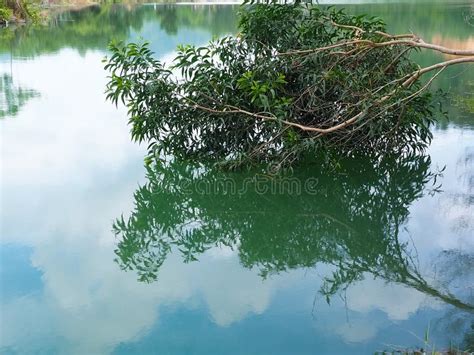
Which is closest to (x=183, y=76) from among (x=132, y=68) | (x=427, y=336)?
(x=132, y=68)

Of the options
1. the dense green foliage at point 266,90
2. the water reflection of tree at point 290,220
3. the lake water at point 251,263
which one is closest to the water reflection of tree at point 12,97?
the lake water at point 251,263

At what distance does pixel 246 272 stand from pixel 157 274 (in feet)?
1.83

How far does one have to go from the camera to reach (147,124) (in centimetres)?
523

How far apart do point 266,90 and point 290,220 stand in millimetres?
1185

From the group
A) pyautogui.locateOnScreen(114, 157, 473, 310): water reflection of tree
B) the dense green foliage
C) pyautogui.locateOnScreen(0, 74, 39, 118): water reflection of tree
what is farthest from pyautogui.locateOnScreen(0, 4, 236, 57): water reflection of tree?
pyautogui.locateOnScreen(114, 157, 473, 310): water reflection of tree

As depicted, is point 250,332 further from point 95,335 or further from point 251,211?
point 251,211

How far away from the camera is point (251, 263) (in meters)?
3.74

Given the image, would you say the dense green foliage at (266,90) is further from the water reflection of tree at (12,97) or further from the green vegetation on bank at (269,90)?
the water reflection of tree at (12,97)

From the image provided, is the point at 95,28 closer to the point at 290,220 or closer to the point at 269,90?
the point at 269,90

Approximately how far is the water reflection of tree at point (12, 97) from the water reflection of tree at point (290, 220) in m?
3.33

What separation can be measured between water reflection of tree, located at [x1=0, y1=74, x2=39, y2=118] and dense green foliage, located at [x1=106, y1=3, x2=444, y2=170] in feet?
10.4

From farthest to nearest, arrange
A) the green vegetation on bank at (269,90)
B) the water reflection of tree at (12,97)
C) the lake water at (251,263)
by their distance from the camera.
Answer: the water reflection of tree at (12,97), the green vegetation on bank at (269,90), the lake water at (251,263)

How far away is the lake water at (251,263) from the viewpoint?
2908mm

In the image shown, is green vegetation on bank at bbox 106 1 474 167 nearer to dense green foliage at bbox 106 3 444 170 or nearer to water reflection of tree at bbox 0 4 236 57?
dense green foliage at bbox 106 3 444 170
